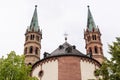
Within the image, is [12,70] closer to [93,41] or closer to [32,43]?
[32,43]

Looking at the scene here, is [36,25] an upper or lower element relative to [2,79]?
upper

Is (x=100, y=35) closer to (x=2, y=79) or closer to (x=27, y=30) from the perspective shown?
(x=27, y=30)

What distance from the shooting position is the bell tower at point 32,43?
44781 millimetres

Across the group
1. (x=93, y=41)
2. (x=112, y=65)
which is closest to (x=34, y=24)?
(x=93, y=41)

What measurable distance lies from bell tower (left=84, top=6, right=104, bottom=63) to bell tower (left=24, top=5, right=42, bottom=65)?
9412 mm

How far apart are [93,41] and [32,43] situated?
38.3ft

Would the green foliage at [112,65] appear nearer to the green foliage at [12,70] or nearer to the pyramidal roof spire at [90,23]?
the green foliage at [12,70]

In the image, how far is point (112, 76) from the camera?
51.0 feet

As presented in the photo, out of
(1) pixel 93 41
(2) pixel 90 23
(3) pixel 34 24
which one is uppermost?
(2) pixel 90 23

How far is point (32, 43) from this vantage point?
46938 millimetres

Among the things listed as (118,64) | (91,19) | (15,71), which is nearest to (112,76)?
(118,64)

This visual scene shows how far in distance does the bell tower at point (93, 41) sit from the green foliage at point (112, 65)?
28.0m

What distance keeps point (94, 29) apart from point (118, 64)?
34.6 m

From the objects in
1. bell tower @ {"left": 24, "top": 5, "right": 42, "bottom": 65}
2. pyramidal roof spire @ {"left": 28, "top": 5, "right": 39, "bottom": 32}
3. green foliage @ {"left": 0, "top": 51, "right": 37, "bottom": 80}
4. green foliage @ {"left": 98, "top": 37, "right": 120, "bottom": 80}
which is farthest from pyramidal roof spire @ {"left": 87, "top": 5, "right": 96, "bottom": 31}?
green foliage @ {"left": 0, "top": 51, "right": 37, "bottom": 80}
